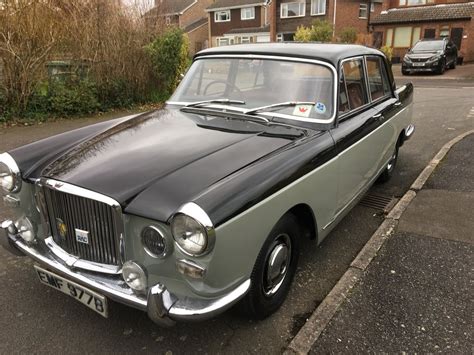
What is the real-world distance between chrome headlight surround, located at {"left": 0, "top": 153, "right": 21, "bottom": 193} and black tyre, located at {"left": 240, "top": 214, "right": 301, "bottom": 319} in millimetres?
1730

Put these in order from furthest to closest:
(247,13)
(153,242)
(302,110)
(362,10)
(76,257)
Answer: (247,13), (362,10), (302,110), (76,257), (153,242)

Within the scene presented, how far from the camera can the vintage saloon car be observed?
6.98 feet

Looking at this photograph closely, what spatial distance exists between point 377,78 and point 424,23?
27.0 meters

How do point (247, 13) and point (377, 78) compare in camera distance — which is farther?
point (247, 13)

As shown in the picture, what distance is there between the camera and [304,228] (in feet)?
10.2

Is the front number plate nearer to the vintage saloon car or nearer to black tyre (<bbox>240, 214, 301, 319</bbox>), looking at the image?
the vintage saloon car

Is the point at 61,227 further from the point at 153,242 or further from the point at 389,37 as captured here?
the point at 389,37

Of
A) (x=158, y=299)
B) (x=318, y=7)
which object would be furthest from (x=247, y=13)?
(x=158, y=299)

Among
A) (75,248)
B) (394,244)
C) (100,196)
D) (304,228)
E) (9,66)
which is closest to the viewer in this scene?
(100,196)

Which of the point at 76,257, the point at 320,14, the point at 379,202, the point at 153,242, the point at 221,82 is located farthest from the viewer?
the point at 320,14

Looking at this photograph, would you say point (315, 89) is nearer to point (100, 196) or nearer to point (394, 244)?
point (394, 244)

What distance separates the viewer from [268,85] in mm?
3428

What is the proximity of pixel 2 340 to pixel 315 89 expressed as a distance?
285cm

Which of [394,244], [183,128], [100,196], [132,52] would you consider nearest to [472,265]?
[394,244]
